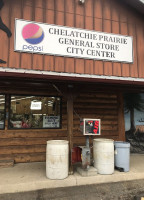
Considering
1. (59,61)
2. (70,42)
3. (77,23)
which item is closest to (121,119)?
(59,61)

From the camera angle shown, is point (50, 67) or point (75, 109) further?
point (75, 109)

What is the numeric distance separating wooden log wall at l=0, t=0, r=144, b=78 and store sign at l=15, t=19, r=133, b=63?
191 mm

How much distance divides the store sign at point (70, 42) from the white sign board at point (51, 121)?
2392 millimetres

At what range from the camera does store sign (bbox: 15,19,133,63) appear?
620 centimetres

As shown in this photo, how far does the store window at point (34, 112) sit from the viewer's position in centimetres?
654

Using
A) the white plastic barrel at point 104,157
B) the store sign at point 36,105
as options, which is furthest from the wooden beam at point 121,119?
the store sign at point 36,105

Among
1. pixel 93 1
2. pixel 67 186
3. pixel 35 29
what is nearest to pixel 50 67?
pixel 35 29

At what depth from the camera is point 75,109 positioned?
716 centimetres

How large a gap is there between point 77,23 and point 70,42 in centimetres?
88

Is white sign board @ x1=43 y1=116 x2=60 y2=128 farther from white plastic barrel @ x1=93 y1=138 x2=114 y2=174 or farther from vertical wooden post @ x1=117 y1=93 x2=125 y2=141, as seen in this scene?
vertical wooden post @ x1=117 y1=93 x2=125 y2=141

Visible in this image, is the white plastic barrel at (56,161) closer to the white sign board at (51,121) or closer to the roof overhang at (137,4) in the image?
the white sign board at (51,121)

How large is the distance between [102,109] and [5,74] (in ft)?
14.5

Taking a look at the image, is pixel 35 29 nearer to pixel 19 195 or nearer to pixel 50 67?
pixel 50 67

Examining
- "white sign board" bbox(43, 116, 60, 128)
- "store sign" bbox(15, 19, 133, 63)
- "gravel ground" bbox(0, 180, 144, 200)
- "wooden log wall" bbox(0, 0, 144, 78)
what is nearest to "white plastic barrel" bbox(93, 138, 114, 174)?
"gravel ground" bbox(0, 180, 144, 200)
